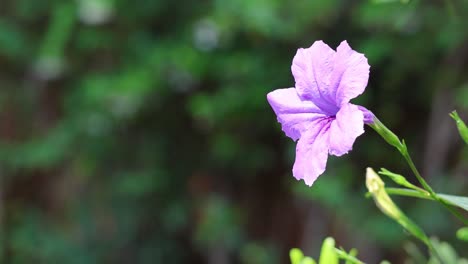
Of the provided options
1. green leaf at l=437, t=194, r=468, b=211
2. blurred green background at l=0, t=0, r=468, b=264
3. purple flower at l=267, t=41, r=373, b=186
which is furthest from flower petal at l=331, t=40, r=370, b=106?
blurred green background at l=0, t=0, r=468, b=264

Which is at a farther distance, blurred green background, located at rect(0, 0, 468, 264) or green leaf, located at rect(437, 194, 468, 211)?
blurred green background, located at rect(0, 0, 468, 264)

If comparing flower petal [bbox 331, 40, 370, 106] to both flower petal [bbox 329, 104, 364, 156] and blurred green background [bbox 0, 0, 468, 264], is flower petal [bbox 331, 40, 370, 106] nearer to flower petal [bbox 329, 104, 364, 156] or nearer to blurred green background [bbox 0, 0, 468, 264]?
flower petal [bbox 329, 104, 364, 156]

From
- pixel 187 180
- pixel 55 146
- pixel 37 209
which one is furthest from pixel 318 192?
pixel 37 209

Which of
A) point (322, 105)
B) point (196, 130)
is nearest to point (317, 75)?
point (322, 105)

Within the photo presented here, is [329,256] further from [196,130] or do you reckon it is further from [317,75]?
[196,130]

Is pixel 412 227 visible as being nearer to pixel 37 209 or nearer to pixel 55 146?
pixel 55 146
